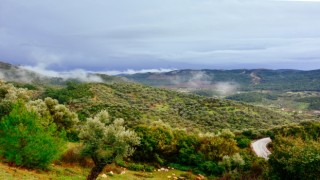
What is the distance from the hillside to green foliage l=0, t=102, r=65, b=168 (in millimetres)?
75933

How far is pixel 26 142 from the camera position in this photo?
35.2 meters

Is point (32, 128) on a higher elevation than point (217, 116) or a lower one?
higher

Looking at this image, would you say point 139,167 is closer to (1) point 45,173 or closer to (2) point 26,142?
(1) point 45,173

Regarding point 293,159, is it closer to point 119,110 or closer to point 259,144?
point 259,144

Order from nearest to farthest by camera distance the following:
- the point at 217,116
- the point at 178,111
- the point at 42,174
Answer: the point at 42,174 < the point at 217,116 < the point at 178,111

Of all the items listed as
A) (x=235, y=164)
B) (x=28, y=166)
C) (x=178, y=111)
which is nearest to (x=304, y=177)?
(x=235, y=164)

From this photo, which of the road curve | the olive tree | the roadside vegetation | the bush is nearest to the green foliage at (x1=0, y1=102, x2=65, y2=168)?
the roadside vegetation

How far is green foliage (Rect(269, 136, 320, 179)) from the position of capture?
3184 centimetres

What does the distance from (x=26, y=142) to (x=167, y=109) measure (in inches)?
5347

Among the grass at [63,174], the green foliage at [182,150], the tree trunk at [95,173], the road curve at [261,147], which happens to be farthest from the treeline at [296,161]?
the road curve at [261,147]

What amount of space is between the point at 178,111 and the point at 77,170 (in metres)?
129

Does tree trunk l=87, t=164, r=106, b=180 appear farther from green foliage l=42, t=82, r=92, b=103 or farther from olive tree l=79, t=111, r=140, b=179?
green foliage l=42, t=82, r=92, b=103

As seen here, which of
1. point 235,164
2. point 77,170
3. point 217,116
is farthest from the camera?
point 217,116

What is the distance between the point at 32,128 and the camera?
3584 centimetres
